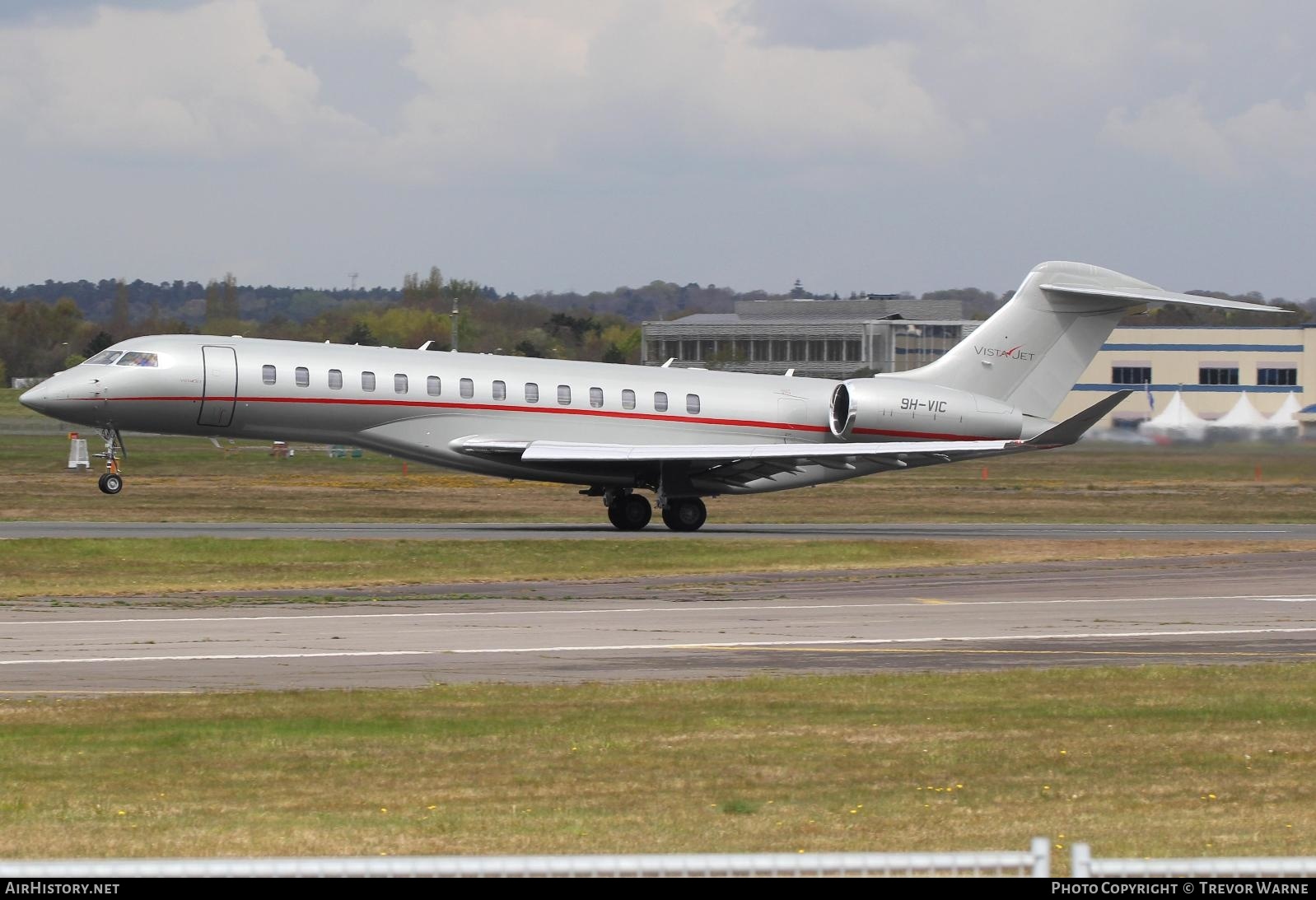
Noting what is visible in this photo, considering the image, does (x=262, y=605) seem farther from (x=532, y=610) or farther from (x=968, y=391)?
(x=968, y=391)

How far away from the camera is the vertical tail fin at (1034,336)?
39.9 metres

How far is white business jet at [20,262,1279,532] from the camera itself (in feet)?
113

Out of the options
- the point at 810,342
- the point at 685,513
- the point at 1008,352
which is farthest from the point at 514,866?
the point at 810,342

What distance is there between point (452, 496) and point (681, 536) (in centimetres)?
1557

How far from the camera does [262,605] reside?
24.3 metres

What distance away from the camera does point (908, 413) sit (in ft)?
127

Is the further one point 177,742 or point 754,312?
point 754,312

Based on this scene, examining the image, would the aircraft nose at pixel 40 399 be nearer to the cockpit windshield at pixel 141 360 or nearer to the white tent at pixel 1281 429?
the cockpit windshield at pixel 141 360

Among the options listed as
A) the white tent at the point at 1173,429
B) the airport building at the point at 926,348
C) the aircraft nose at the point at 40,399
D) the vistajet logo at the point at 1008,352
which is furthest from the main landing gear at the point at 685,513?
the airport building at the point at 926,348

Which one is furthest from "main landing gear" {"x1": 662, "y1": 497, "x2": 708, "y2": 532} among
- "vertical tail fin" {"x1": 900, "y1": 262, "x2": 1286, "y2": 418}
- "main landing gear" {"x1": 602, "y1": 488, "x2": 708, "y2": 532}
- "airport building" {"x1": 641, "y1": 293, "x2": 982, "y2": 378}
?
"airport building" {"x1": 641, "y1": 293, "x2": 982, "y2": 378}

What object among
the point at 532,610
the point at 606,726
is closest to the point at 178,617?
the point at 532,610

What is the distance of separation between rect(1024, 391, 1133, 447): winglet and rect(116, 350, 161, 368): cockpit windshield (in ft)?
60.3

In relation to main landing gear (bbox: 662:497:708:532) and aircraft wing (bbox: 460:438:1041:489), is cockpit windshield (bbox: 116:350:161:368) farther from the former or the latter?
main landing gear (bbox: 662:497:708:532)

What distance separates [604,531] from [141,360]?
10.6 metres
